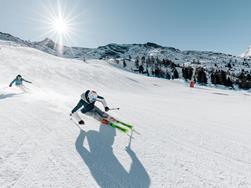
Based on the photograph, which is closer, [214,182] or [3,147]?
[214,182]

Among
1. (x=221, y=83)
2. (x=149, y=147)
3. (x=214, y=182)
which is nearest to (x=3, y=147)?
(x=149, y=147)

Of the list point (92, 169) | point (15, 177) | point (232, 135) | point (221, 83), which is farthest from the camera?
point (221, 83)

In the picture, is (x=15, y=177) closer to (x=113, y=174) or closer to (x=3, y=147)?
(x=3, y=147)

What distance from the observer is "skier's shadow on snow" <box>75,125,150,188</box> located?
4418mm

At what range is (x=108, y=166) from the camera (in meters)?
5.02

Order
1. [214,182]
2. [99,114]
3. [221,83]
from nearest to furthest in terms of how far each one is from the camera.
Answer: [214,182]
[99,114]
[221,83]

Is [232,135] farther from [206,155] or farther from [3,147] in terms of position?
[3,147]

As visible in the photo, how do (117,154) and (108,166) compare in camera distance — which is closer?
(108,166)

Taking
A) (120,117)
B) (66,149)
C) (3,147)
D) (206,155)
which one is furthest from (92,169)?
(120,117)

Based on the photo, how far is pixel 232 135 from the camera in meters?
7.96

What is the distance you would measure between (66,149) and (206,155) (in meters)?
3.85

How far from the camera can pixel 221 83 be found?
406ft

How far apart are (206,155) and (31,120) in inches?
252

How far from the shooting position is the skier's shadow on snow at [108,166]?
14.5 feet
